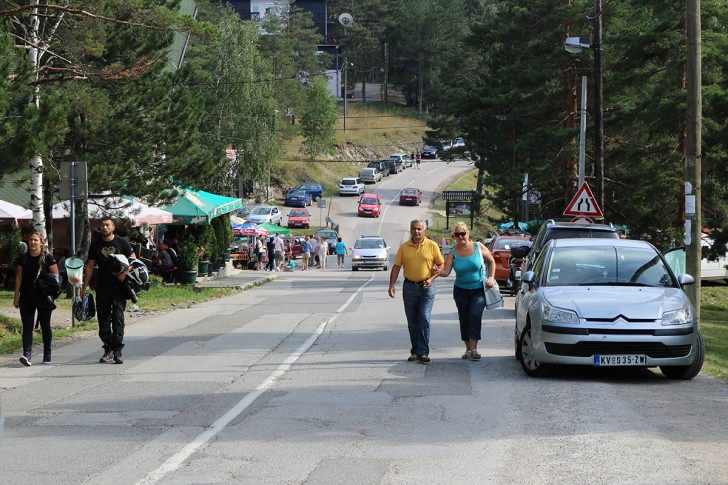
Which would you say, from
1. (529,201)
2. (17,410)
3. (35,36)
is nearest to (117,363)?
(17,410)

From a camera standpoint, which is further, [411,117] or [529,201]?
[411,117]

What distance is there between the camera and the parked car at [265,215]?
245 feet

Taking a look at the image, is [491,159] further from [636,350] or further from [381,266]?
[636,350]

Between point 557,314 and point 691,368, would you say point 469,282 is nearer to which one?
point 557,314

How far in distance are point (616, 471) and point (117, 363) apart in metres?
8.26

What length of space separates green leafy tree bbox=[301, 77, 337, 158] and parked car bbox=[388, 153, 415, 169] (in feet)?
40.7

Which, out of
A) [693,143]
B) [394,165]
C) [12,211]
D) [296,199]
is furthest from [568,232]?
[394,165]

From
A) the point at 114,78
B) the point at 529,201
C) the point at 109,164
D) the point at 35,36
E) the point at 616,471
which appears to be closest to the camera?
the point at 616,471

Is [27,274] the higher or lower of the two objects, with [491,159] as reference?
lower

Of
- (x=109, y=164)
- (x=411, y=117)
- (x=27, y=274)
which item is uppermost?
(x=411, y=117)

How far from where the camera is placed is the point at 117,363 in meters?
14.0

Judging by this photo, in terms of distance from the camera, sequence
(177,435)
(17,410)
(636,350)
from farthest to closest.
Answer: (636,350)
(17,410)
(177,435)

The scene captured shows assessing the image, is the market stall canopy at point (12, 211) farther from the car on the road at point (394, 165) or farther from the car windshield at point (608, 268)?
the car on the road at point (394, 165)

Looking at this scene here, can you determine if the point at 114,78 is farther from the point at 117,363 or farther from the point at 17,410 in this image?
the point at 17,410
